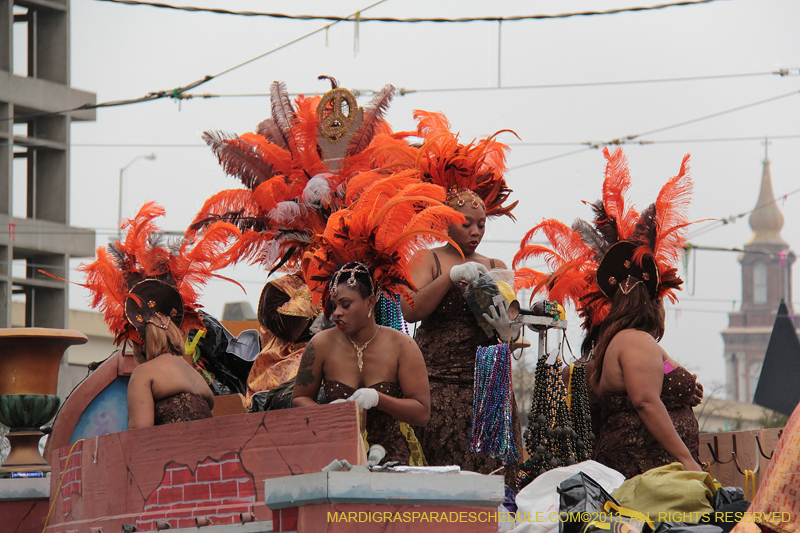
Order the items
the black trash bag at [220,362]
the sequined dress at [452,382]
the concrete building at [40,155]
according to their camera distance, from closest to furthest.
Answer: the sequined dress at [452,382], the black trash bag at [220,362], the concrete building at [40,155]

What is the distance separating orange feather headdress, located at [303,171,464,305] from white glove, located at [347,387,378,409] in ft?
1.91

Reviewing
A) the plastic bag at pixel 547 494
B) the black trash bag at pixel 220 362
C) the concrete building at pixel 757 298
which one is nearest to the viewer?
the plastic bag at pixel 547 494

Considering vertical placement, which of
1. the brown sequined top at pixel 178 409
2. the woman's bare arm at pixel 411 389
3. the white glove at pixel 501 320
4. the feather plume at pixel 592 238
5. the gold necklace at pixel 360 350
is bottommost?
the brown sequined top at pixel 178 409

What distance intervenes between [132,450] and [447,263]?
1.99 m

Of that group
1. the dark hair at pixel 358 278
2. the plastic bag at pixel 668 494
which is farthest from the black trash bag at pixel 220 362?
the plastic bag at pixel 668 494

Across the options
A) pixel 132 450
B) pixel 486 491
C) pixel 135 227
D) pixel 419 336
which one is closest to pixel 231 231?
pixel 135 227

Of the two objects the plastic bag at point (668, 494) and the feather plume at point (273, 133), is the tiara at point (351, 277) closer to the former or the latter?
the plastic bag at point (668, 494)

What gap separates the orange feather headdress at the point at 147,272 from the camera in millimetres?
5508

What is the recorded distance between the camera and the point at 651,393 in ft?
15.6

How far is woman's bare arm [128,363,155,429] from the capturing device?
4.95 m

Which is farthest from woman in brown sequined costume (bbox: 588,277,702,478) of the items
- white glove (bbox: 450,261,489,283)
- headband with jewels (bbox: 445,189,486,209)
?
headband with jewels (bbox: 445,189,486,209)

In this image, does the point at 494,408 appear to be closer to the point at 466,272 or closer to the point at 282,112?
the point at 466,272

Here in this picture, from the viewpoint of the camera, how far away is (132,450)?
4582mm

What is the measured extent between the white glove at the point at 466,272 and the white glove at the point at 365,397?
1156mm
